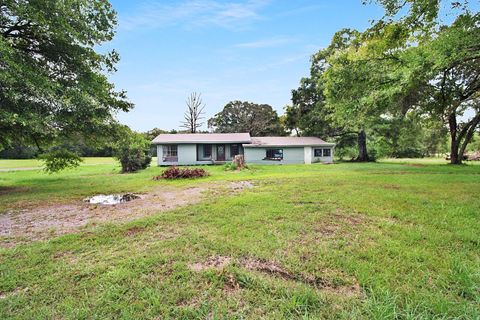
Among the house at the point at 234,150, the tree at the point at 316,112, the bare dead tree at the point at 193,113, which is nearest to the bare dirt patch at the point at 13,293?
the house at the point at 234,150

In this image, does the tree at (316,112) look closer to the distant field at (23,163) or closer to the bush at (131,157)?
the bush at (131,157)

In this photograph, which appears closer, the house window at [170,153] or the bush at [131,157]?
the bush at [131,157]

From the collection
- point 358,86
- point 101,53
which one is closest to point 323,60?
point 358,86

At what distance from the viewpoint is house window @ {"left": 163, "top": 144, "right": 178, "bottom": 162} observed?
23734mm

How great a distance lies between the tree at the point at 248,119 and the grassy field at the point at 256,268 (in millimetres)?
37116

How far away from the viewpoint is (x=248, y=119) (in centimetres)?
4312

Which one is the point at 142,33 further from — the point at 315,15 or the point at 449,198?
the point at 449,198

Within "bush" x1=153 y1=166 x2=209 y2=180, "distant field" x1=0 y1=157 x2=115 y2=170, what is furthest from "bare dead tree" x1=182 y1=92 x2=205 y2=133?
"bush" x1=153 y1=166 x2=209 y2=180

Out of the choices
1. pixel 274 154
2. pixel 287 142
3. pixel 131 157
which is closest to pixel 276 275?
pixel 131 157

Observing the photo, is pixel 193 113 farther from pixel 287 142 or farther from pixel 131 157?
pixel 131 157

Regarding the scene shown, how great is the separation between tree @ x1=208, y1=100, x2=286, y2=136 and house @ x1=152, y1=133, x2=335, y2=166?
52.9 ft

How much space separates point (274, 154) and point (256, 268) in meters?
22.2

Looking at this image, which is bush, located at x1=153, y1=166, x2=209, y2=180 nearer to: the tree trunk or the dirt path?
the dirt path

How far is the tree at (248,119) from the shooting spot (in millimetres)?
41594
